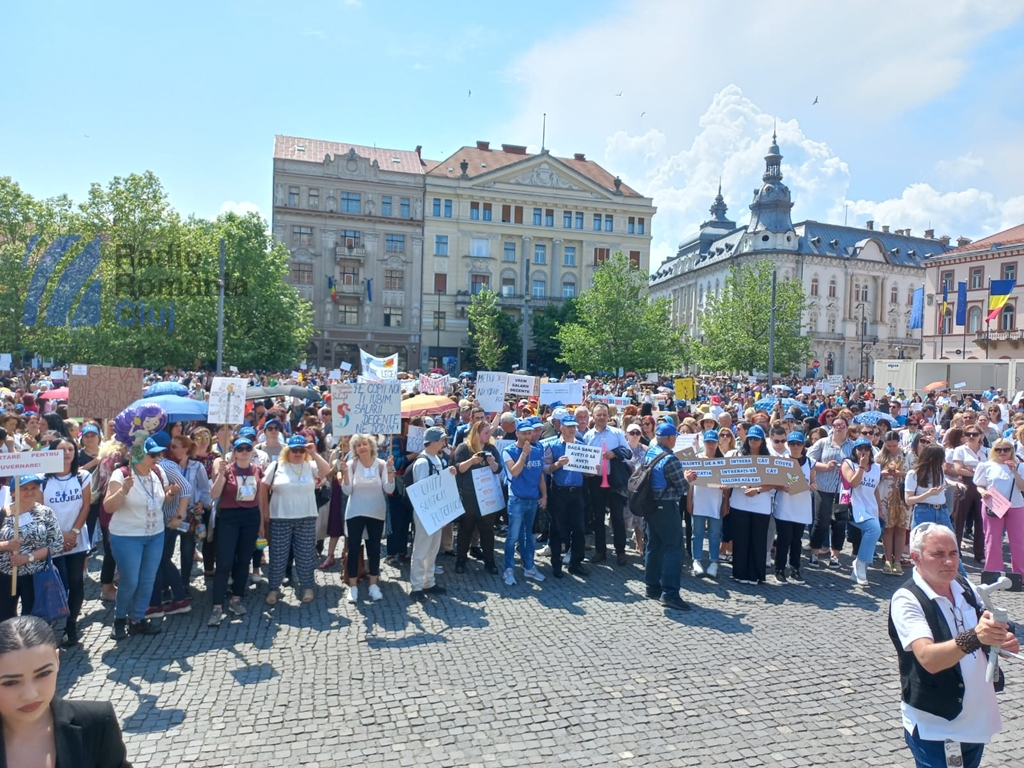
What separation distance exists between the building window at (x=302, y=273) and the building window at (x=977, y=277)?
54.6 m

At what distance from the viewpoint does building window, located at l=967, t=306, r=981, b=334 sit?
5891cm

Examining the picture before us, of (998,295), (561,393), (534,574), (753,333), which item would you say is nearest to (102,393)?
(534,574)

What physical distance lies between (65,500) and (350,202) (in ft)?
186

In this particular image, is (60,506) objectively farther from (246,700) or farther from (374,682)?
(374,682)

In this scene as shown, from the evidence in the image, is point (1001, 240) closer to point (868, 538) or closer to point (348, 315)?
point (348, 315)

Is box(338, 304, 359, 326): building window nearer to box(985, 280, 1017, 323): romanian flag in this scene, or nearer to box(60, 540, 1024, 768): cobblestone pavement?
box(985, 280, 1017, 323): romanian flag

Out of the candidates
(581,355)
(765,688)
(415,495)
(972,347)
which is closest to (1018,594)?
(765,688)

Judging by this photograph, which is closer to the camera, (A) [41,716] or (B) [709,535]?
(A) [41,716]

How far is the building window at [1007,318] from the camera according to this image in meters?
56.8

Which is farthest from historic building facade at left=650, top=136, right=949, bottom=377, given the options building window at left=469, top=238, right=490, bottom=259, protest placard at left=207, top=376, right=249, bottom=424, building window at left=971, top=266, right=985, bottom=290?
protest placard at left=207, top=376, right=249, bottom=424

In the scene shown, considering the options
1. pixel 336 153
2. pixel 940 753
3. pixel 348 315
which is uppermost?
pixel 336 153

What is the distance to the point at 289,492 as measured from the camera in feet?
23.9

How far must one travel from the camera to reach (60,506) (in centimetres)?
628

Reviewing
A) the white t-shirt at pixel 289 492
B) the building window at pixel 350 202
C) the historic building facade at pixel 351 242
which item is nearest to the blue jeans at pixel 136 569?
the white t-shirt at pixel 289 492
